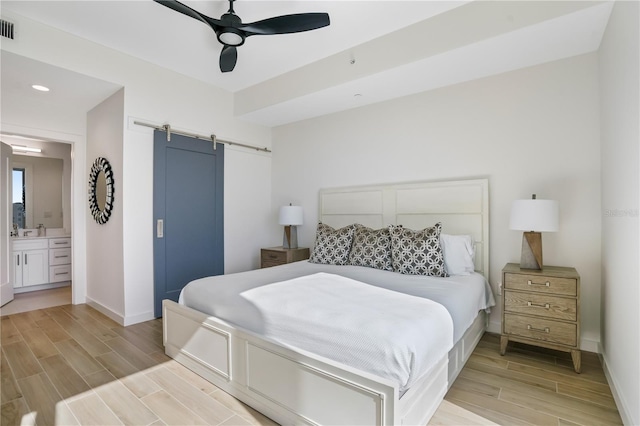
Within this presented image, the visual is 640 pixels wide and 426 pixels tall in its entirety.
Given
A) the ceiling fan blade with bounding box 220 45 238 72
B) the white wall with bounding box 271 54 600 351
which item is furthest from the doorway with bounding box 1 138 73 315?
the white wall with bounding box 271 54 600 351

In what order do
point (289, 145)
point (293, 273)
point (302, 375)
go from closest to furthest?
1. point (302, 375)
2. point (293, 273)
3. point (289, 145)

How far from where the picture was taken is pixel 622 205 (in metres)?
1.97

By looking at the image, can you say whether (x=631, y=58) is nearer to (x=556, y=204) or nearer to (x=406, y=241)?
(x=556, y=204)

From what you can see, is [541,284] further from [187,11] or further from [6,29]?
[6,29]

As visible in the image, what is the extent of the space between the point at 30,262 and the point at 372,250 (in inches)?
210

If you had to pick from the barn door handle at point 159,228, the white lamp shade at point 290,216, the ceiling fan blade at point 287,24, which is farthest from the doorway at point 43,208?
the ceiling fan blade at point 287,24

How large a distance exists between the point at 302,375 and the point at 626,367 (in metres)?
1.87

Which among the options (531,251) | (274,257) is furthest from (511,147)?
(274,257)

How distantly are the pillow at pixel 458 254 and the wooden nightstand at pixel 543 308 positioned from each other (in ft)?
1.18

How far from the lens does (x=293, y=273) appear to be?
120 inches

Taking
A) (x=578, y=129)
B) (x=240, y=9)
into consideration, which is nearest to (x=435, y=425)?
(x=578, y=129)

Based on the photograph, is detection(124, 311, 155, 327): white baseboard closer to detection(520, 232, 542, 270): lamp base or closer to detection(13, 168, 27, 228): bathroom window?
detection(13, 168, 27, 228): bathroom window

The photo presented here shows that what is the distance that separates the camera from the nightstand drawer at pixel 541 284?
95.8 inches

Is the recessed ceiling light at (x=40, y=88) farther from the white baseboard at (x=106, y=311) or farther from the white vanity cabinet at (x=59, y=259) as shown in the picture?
the white vanity cabinet at (x=59, y=259)
